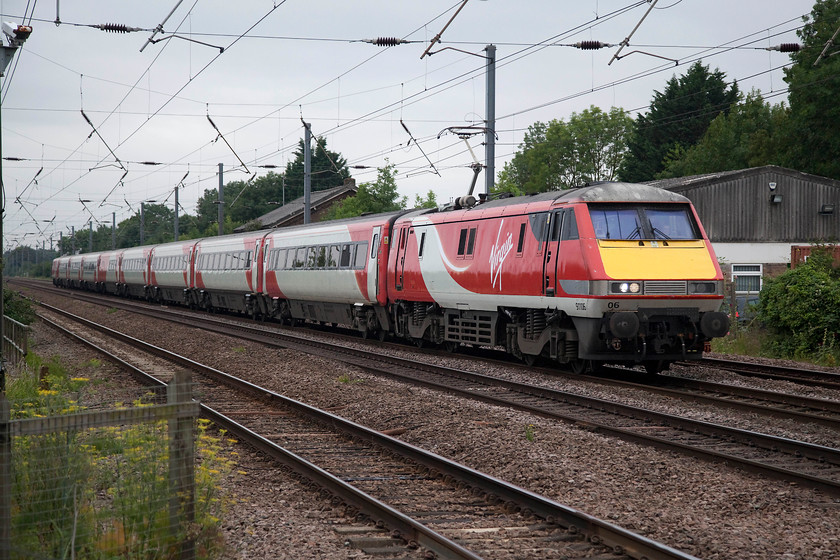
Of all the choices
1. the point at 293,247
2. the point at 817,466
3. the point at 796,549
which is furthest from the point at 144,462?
the point at 293,247

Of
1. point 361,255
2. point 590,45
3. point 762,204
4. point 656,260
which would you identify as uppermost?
point 590,45

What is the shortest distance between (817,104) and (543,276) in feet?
124

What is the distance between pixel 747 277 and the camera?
29.9 m

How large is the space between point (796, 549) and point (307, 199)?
29.1 m

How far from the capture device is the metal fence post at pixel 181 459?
5426 millimetres

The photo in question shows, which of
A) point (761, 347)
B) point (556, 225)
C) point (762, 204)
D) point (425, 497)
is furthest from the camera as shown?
point (762, 204)

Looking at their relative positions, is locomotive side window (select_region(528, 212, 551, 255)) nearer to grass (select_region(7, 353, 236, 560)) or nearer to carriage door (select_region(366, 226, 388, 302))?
carriage door (select_region(366, 226, 388, 302))

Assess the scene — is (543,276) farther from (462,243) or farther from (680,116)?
(680,116)

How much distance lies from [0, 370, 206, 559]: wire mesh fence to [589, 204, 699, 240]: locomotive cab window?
30.4ft

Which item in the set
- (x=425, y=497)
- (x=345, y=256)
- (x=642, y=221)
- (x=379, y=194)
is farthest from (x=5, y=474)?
(x=379, y=194)

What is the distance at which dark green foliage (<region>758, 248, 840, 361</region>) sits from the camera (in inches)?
697

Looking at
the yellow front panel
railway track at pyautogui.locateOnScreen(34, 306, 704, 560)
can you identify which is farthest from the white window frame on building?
railway track at pyautogui.locateOnScreen(34, 306, 704, 560)

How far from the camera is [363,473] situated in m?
8.29

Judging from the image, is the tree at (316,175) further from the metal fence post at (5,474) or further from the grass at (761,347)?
the metal fence post at (5,474)
